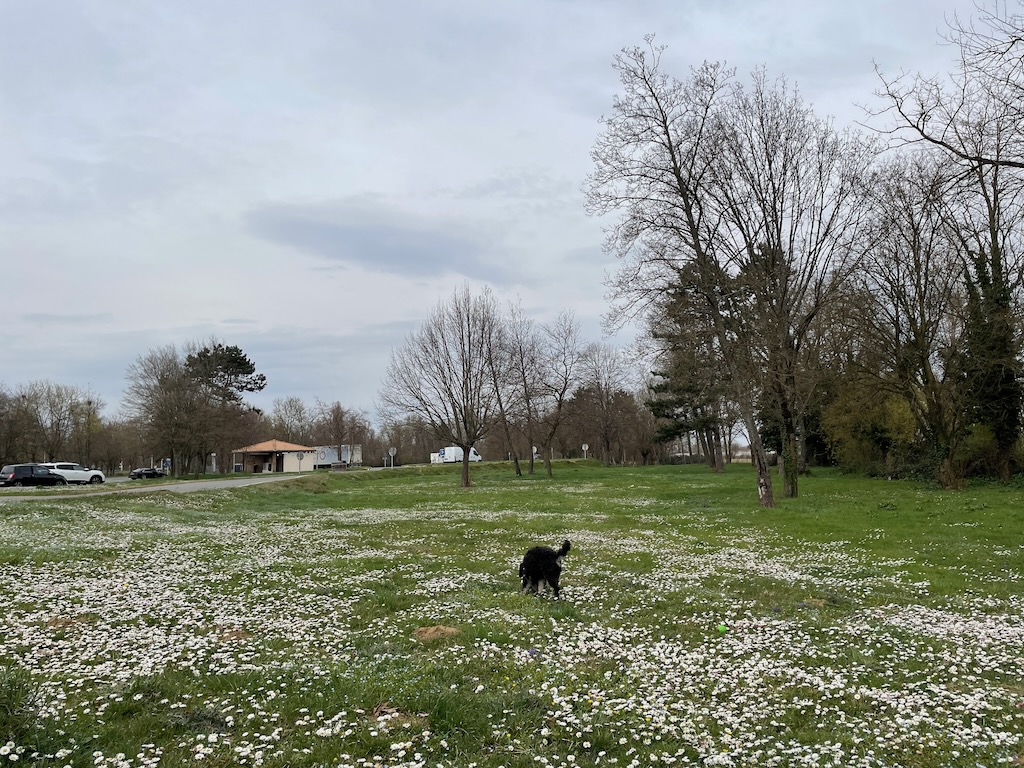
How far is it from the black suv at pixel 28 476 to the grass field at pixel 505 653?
155 feet

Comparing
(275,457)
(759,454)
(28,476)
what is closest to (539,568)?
(759,454)

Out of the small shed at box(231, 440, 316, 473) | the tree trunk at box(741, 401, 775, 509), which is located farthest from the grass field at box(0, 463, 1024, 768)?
the small shed at box(231, 440, 316, 473)

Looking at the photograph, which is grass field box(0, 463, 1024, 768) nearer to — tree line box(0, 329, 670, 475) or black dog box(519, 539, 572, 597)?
black dog box(519, 539, 572, 597)

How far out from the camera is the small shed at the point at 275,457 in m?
103

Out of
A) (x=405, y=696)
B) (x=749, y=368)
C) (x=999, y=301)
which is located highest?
(x=999, y=301)

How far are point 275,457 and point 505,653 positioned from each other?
345ft

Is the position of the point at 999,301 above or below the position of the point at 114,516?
above

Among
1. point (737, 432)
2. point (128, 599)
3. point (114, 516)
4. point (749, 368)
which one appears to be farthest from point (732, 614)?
point (737, 432)

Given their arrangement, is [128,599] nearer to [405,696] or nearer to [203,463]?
[405,696]

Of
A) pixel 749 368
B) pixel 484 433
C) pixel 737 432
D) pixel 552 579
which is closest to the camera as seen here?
pixel 552 579

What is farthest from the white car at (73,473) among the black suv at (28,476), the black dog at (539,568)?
the black dog at (539,568)

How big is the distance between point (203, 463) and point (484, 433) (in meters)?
49.4

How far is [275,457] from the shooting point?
348ft

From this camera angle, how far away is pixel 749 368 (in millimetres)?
30781
